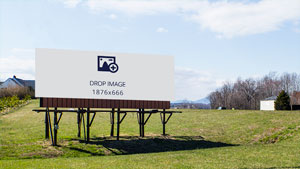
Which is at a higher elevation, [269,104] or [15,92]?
[15,92]

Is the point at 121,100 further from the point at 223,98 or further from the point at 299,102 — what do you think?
the point at 223,98

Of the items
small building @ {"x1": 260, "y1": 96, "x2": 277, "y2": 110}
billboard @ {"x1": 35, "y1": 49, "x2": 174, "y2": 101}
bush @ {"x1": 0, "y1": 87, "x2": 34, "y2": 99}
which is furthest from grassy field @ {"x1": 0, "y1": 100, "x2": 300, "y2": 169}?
bush @ {"x1": 0, "y1": 87, "x2": 34, "y2": 99}

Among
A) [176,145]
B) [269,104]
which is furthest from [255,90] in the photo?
[176,145]

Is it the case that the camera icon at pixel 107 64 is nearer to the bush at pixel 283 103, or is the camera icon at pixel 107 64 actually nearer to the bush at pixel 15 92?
the bush at pixel 283 103

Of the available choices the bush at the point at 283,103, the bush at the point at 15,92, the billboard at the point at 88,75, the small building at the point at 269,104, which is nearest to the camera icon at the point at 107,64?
the billboard at the point at 88,75

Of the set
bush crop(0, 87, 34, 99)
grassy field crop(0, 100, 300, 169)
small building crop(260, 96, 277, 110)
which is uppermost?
bush crop(0, 87, 34, 99)

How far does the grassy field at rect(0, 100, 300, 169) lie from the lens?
61.3ft

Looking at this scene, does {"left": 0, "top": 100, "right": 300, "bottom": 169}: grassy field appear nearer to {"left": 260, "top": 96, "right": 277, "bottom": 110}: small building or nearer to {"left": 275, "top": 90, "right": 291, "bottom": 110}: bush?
{"left": 275, "top": 90, "right": 291, "bottom": 110}: bush

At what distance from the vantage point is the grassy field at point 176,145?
18672mm

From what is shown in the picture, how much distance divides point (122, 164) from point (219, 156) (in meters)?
6.02

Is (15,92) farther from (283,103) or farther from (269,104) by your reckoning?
(283,103)

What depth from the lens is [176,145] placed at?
3033 centimetres

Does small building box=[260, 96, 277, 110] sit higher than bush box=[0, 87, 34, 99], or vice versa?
bush box=[0, 87, 34, 99]

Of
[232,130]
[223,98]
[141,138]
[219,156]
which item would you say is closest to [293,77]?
[223,98]
